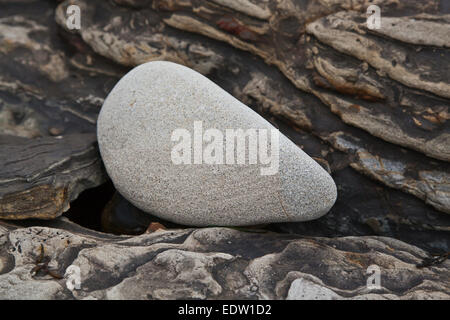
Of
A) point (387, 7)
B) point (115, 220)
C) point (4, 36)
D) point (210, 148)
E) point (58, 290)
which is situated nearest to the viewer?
point (58, 290)

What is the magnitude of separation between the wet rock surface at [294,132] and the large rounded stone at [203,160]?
0.18 meters

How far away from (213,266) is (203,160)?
64 centimetres

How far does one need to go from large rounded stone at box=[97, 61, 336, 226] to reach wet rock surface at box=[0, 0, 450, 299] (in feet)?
0.59

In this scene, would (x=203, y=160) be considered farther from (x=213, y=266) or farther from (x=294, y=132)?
(x=294, y=132)

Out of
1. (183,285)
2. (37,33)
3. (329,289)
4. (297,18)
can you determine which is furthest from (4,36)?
(329,289)

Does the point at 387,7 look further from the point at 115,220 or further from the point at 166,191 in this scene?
the point at 115,220

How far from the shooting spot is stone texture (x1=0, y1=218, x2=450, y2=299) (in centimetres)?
206

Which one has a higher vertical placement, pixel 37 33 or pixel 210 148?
pixel 37 33

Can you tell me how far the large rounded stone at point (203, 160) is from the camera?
243 cm

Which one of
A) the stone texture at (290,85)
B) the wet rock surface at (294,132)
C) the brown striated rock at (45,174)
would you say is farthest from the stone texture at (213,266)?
the stone texture at (290,85)

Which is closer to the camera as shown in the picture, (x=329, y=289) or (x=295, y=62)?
(x=329, y=289)

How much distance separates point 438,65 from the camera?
98.3 inches

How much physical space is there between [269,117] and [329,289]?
135 centimetres

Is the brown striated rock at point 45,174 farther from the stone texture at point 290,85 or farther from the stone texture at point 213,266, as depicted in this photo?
the stone texture at point 290,85
